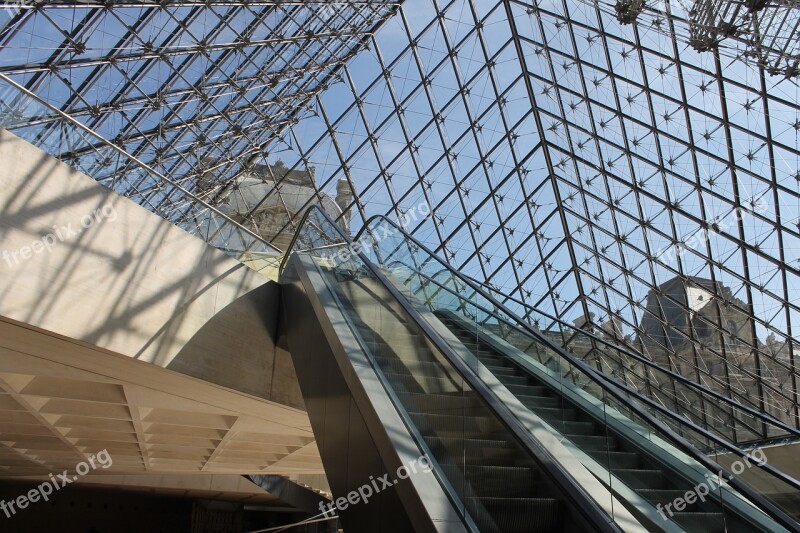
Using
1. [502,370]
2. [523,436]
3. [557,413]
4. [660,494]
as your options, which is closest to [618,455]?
[660,494]

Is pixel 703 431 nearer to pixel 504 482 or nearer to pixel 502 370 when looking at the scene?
pixel 502 370

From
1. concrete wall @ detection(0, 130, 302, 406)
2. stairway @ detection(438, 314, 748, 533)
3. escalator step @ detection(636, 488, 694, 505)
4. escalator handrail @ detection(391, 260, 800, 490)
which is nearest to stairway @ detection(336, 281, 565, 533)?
stairway @ detection(438, 314, 748, 533)

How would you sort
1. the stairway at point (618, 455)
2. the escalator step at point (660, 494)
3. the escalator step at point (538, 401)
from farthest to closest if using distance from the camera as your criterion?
the escalator step at point (538, 401) → the escalator step at point (660, 494) → the stairway at point (618, 455)

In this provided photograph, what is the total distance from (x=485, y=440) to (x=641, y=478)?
104cm

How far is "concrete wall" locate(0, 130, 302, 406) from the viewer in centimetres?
764

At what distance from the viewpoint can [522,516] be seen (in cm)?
326

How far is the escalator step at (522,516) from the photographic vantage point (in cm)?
321

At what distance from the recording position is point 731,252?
21188mm

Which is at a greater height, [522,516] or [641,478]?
[641,478]

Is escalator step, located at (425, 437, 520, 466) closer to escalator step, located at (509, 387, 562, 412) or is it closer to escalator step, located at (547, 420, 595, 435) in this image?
escalator step, located at (509, 387, 562, 412)

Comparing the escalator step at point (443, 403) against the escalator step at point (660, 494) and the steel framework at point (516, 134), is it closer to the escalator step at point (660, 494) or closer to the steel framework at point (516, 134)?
the escalator step at point (660, 494)

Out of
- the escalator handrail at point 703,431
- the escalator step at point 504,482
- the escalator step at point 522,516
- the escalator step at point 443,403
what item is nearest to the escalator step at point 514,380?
the escalator handrail at point 703,431

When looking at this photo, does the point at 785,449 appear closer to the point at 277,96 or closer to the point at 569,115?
the point at 569,115

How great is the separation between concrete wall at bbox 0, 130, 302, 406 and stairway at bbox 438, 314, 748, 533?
18.3 feet
